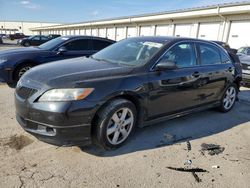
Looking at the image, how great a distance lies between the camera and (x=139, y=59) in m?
3.93

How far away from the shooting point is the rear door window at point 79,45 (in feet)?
24.8

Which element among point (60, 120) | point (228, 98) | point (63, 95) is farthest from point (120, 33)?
point (60, 120)

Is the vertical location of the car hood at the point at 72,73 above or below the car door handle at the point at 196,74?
above

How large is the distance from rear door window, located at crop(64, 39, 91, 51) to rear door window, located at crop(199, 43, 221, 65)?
423 centimetres

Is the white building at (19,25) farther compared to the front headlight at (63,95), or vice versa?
the white building at (19,25)

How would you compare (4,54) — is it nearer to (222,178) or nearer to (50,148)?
(50,148)

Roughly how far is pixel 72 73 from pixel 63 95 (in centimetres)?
45

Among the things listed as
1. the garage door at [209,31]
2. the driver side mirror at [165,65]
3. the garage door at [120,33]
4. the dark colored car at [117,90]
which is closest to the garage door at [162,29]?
the garage door at [209,31]

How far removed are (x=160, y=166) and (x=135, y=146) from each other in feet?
1.96

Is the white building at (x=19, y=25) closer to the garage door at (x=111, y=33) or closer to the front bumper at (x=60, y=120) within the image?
the garage door at (x=111, y=33)

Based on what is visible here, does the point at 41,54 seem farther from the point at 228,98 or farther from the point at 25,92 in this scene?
the point at 228,98

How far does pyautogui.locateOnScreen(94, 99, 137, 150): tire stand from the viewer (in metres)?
3.22

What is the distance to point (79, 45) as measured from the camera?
7.79 meters

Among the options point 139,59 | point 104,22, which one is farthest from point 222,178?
point 104,22
